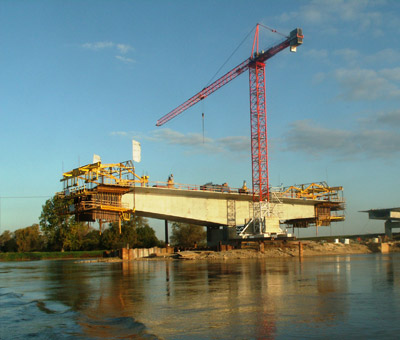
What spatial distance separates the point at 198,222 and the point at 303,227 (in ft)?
102

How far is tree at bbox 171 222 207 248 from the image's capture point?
115 metres

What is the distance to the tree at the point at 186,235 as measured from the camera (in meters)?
115

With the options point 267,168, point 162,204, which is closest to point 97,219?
point 162,204

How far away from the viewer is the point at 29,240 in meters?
114

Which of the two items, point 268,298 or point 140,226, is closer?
point 268,298

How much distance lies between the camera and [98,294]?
21750mm

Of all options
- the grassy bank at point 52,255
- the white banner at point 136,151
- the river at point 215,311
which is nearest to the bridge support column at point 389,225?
the grassy bank at point 52,255

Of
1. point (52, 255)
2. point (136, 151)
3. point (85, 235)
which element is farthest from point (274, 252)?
point (85, 235)

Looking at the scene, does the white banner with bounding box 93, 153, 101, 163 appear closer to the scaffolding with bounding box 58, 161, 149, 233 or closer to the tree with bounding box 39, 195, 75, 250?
the scaffolding with bounding box 58, 161, 149, 233

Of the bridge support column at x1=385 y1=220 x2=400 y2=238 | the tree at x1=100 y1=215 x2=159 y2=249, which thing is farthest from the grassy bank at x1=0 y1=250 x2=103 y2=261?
the bridge support column at x1=385 y1=220 x2=400 y2=238

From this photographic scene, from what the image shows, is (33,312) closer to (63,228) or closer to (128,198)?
(128,198)

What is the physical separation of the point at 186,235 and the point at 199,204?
46770 mm

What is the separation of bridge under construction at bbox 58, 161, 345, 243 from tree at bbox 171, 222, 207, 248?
30.9 m

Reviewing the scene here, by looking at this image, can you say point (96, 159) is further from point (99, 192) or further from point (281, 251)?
point (281, 251)
